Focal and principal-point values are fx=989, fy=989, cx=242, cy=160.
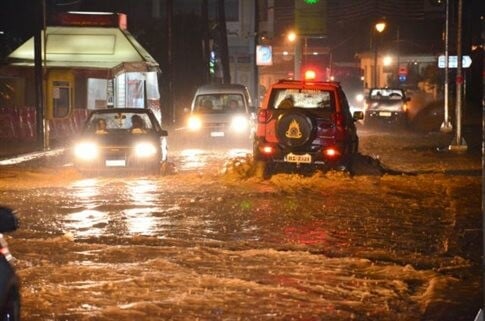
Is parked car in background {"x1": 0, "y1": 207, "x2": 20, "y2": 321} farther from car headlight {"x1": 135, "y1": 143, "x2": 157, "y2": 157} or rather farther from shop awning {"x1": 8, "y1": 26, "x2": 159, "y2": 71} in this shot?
shop awning {"x1": 8, "y1": 26, "x2": 159, "y2": 71}

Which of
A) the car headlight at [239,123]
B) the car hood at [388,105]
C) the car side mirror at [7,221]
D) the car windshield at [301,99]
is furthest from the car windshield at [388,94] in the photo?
the car side mirror at [7,221]

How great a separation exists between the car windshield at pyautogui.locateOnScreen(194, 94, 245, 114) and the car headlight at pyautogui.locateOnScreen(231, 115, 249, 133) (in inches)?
8.5

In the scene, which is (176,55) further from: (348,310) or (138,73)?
(348,310)

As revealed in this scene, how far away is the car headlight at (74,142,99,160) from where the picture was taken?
65.6 ft

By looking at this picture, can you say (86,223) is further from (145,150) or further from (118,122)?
(118,122)

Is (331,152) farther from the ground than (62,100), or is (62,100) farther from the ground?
(62,100)

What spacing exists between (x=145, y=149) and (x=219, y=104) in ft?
34.5

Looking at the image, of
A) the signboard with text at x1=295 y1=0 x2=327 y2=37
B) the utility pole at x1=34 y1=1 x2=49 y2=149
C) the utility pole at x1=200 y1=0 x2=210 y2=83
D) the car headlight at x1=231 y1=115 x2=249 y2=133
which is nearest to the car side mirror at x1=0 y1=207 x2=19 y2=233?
the utility pole at x1=34 y1=1 x2=49 y2=149

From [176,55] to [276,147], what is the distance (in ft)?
120

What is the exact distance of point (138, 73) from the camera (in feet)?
130

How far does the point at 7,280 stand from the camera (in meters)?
6.16

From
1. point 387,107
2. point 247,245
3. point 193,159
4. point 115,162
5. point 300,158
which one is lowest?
point 247,245

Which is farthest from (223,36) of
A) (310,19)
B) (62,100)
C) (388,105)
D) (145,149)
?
(145,149)

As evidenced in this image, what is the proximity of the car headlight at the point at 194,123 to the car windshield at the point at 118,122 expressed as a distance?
8.23m
